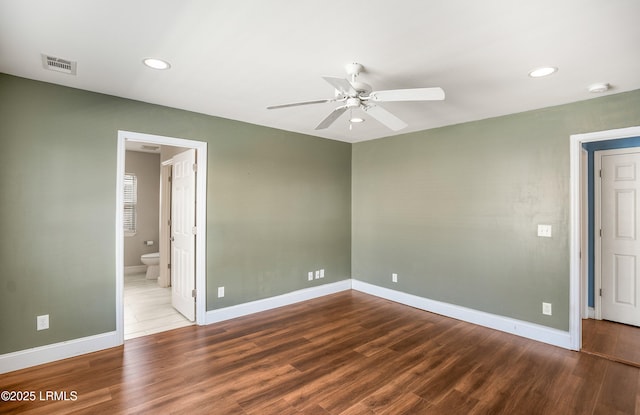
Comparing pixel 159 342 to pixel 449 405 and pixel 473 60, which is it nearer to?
pixel 449 405

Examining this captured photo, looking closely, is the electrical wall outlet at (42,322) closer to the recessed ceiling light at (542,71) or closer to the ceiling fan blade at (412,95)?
the ceiling fan blade at (412,95)

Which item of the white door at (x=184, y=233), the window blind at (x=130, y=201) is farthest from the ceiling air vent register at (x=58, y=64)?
the window blind at (x=130, y=201)

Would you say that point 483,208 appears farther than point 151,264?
No

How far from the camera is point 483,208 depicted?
12.8 ft

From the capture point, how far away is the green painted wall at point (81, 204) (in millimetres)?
2697

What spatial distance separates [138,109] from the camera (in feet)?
10.8

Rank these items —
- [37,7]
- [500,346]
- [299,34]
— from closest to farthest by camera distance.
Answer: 1. [37,7]
2. [299,34]
3. [500,346]

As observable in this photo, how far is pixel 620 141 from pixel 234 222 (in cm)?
494

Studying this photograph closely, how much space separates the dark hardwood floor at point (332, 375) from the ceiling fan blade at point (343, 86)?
2.28 m

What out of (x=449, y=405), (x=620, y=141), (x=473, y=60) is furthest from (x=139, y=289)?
(x=620, y=141)

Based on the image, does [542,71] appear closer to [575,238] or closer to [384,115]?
[384,115]

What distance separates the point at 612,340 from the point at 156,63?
206 inches

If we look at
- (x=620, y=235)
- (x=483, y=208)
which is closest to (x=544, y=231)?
(x=483, y=208)

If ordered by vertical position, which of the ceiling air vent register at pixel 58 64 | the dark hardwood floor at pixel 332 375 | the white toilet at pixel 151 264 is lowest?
the dark hardwood floor at pixel 332 375
